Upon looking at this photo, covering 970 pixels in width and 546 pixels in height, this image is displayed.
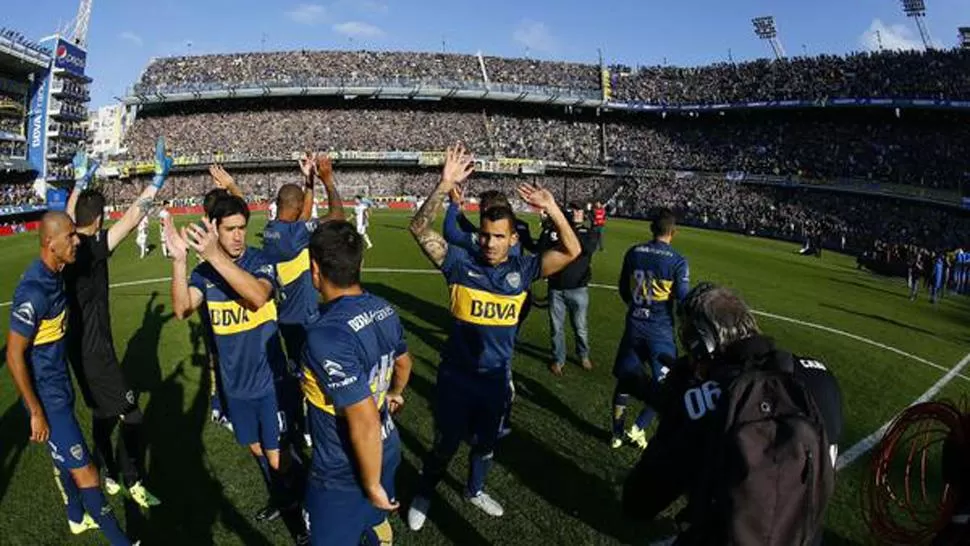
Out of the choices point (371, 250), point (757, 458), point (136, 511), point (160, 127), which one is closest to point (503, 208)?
point (757, 458)

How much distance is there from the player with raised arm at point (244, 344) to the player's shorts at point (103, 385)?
1514 mm

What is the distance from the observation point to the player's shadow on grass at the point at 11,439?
723 centimetres

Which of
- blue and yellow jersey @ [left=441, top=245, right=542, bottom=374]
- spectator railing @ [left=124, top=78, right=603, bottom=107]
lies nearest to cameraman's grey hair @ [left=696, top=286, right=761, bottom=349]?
blue and yellow jersey @ [left=441, top=245, right=542, bottom=374]

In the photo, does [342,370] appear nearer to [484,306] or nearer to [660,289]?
[484,306]

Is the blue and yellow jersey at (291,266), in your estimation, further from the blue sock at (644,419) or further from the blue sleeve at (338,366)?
the blue sock at (644,419)

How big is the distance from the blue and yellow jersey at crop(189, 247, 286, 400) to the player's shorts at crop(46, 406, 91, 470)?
1375 millimetres

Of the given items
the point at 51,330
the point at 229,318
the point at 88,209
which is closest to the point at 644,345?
the point at 229,318

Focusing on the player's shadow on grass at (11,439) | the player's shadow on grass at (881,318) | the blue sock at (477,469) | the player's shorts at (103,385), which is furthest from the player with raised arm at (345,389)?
the player's shadow on grass at (881,318)

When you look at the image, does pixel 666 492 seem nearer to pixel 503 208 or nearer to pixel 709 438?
pixel 709 438

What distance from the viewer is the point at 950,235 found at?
39.5 m

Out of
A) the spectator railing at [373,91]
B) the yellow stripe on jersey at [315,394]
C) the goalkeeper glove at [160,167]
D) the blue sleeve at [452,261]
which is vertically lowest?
the yellow stripe on jersey at [315,394]

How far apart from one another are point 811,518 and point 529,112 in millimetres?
70772

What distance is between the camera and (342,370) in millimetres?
3555

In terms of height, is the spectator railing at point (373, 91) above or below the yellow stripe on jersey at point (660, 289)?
above
